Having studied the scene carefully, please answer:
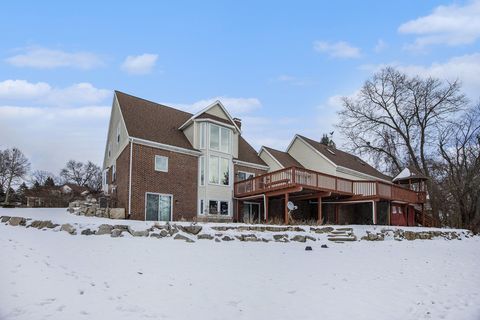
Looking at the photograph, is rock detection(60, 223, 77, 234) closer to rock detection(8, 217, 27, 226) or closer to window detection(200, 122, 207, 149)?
rock detection(8, 217, 27, 226)

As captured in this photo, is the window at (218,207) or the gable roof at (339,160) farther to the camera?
the gable roof at (339,160)

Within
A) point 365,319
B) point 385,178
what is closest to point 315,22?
point 365,319

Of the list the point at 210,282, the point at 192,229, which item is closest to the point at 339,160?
the point at 192,229

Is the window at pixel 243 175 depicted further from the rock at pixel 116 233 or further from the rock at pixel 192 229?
the rock at pixel 116 233

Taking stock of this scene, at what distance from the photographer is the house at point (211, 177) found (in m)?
19.0

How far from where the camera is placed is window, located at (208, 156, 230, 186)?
21.5 m

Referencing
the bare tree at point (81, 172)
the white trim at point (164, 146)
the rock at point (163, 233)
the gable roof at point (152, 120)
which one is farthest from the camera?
the bare tree at point (81, 172)

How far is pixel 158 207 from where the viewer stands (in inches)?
750

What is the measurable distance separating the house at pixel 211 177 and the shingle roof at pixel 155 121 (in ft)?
0.19

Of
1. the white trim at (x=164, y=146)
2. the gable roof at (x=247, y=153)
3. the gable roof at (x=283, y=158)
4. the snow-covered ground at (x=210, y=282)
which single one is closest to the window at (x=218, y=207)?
the white trim at (x=164, y=146)

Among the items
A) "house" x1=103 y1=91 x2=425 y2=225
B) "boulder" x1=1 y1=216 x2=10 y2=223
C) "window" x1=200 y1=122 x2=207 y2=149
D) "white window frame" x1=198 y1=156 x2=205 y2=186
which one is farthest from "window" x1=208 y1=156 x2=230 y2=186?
"boulder" x1=1 y1=216 x2=10 y2=223

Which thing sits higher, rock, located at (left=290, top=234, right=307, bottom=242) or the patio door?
the patio door

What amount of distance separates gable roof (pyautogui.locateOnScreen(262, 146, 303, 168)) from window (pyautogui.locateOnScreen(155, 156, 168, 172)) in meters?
8.09

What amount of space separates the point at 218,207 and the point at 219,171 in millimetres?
1973
